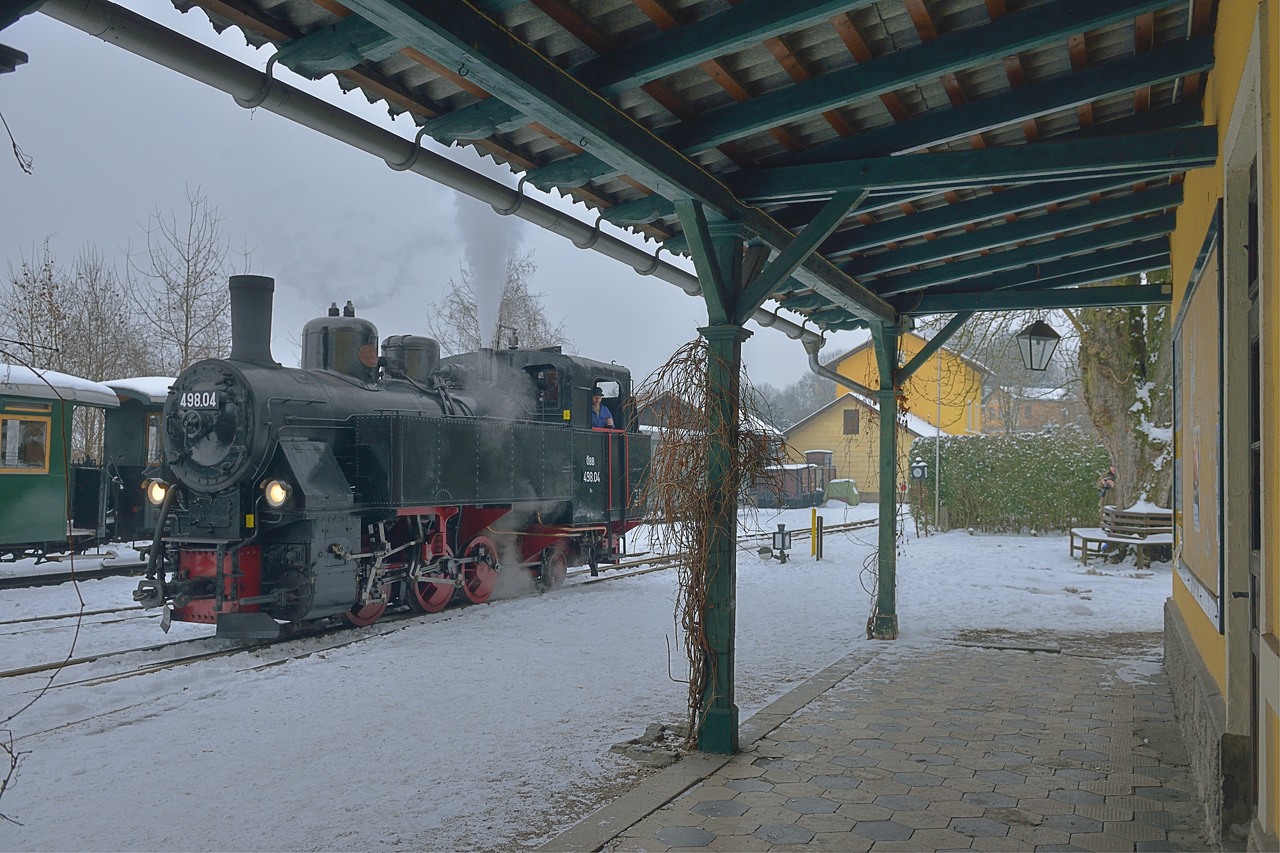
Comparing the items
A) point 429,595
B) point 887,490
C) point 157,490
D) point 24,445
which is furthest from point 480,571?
point 24,445

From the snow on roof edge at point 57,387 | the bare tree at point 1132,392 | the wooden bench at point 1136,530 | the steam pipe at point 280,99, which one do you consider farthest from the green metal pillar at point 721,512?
the wooden bench at point 1136,530

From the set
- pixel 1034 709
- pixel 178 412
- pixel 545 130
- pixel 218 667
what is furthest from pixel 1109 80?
pixel 178 412

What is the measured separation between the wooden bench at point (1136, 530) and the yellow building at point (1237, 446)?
9.26 m

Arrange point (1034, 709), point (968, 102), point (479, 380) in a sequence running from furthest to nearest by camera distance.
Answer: point (479, 380) < point (1034, 709) < point (968, 102)

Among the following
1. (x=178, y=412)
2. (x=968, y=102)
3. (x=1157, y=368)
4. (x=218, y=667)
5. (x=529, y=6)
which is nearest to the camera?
(x=529, y=6)

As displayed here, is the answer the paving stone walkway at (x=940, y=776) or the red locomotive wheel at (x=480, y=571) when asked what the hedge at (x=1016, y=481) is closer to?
the red locomotive wheel at (x=480, y=571)

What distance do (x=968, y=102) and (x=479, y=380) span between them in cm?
807

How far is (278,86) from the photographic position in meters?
3.21

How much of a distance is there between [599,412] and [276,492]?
17.9 feet

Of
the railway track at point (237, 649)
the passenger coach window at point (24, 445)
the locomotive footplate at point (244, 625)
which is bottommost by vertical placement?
the railway track at point (237, 649)

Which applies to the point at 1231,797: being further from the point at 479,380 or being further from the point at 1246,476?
the point at 479,380

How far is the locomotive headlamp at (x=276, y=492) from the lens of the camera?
8000 millimetres

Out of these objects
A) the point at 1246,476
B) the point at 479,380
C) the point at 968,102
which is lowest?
the point at 1246,476

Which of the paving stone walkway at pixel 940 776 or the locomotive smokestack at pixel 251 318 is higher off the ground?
the locomotive smokestack at pixel 251 318
